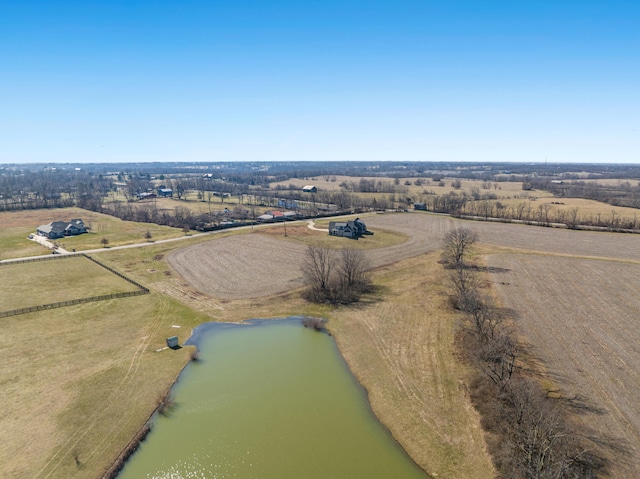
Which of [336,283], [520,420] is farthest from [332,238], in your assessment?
[520,420]

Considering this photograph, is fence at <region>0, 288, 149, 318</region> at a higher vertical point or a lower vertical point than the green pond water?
higher

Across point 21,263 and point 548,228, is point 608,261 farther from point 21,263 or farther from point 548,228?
point 21,263

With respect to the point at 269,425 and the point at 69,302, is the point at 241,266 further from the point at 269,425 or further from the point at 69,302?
the point at 269,425

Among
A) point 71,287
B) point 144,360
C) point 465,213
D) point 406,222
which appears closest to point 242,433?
point 144,360

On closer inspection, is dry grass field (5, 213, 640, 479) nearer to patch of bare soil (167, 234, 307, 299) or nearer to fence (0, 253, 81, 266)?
patch of bare soil (167, 234, 307, 299)

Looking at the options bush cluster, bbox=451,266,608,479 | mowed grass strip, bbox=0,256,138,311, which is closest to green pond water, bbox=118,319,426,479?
bush cluster, bbox=451,266,608,479

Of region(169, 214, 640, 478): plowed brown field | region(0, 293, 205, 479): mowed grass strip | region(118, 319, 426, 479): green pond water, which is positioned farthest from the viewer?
region(169, 214, 640, 478): plowed brown field
